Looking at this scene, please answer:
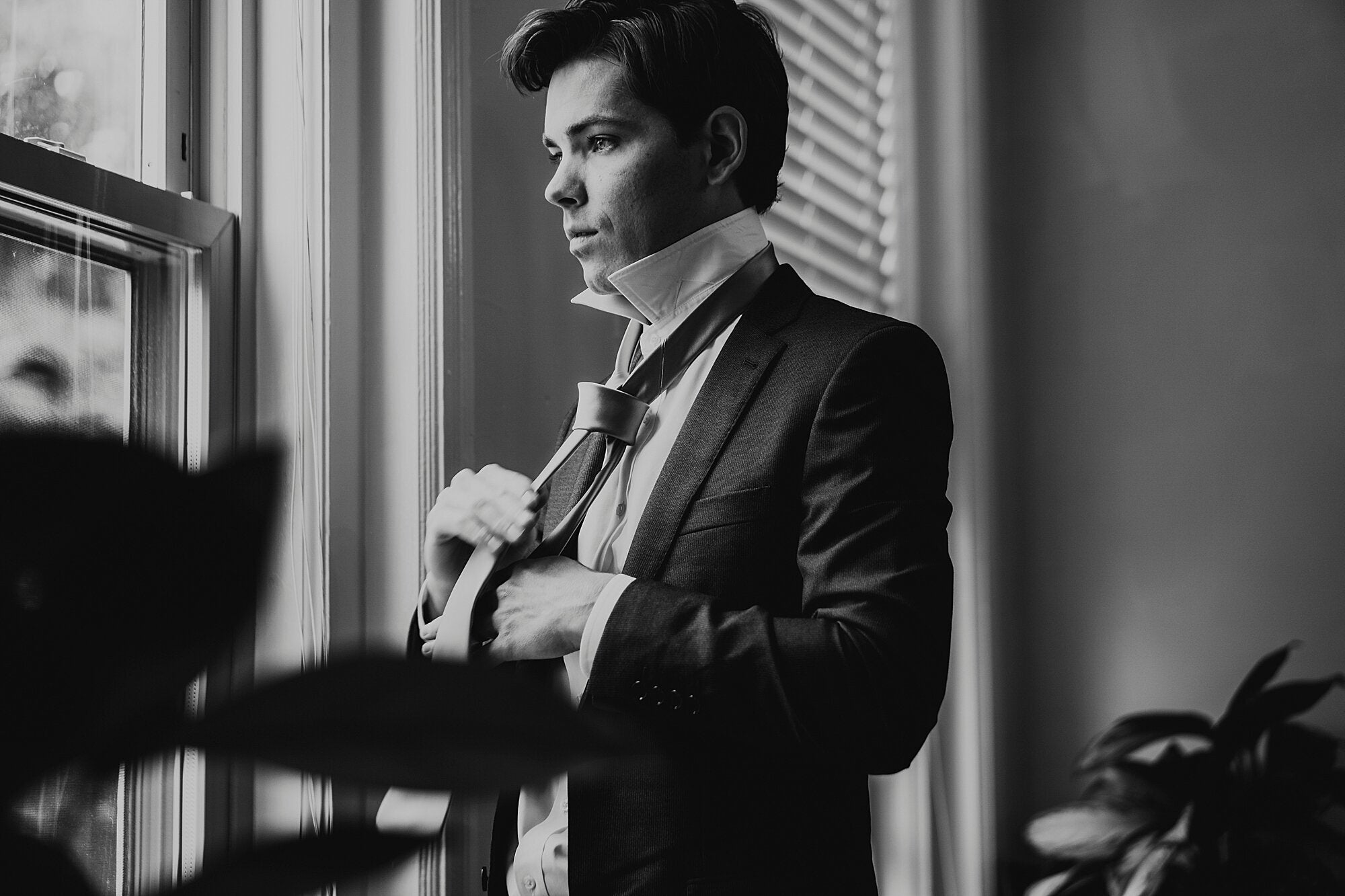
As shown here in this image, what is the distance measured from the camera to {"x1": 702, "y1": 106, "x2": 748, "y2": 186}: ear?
1212mm

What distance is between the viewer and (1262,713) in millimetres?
2250

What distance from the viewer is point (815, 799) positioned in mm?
1048

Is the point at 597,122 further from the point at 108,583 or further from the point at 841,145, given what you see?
the point at 841,145

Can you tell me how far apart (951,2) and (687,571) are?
6.88 feet

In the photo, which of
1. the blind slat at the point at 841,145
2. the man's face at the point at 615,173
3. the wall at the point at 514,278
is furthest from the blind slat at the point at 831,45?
the man's face at the point at 615,173

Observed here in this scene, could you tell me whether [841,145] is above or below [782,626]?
above

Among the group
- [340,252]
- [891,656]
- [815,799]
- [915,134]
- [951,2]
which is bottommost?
[815,799]

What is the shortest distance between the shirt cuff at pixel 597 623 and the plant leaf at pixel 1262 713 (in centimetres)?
170

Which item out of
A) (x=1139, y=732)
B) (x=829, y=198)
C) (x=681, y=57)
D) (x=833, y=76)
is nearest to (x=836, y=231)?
(x=829, y=198)

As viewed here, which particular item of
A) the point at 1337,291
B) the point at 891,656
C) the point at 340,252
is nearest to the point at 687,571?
the point at 891,656

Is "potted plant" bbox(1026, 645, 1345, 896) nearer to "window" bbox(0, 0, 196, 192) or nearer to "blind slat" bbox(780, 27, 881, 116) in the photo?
"blind slat" bbox(780, 27, 881, 116)

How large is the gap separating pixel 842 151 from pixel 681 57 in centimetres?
129

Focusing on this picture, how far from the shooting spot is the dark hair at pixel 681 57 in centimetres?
117

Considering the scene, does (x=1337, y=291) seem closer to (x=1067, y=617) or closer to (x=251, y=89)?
(x=1067, y=617)
